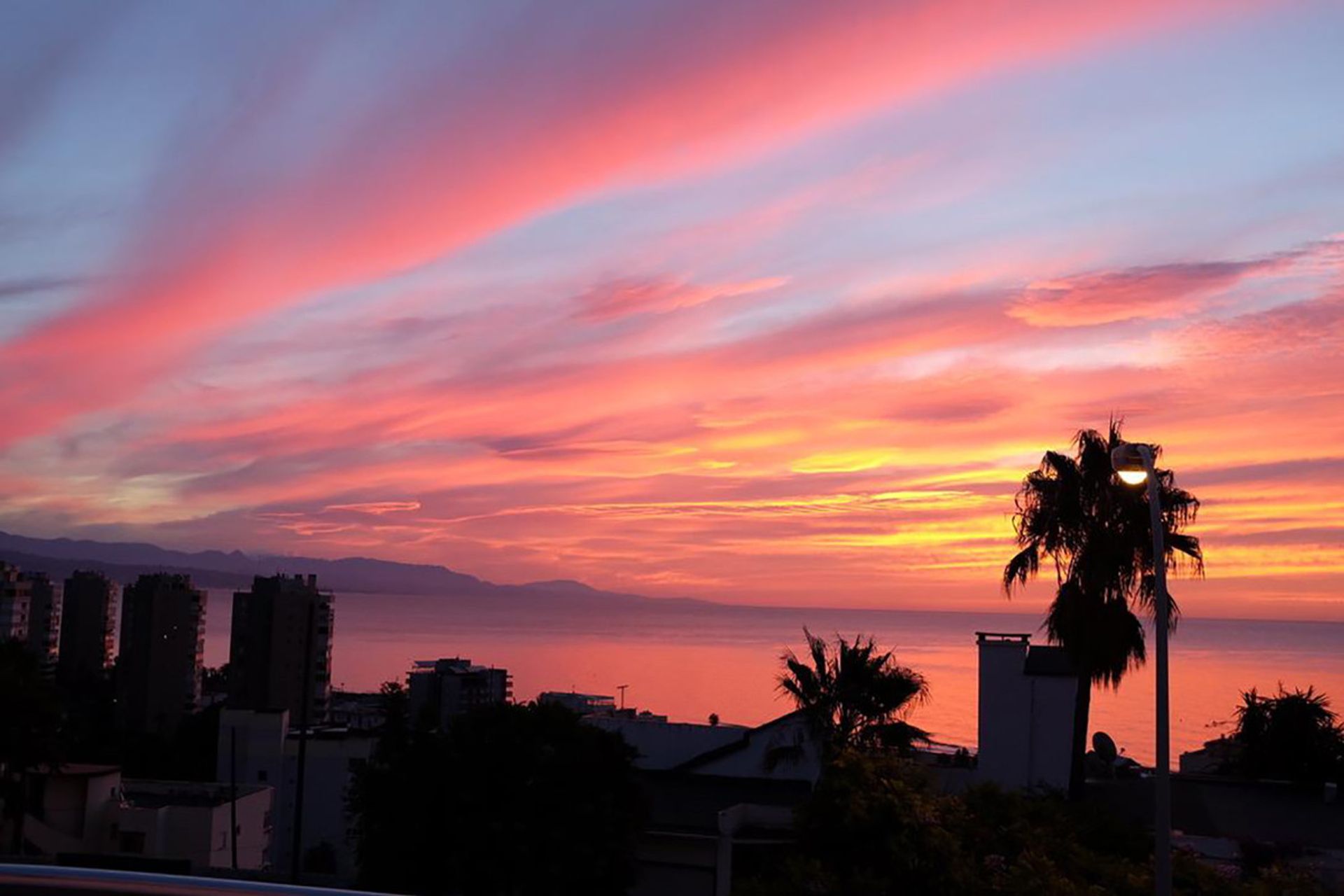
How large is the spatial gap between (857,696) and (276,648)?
133 m

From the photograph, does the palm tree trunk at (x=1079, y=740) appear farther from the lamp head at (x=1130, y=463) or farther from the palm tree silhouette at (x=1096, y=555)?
the lamp head at (x=1130, y=463)

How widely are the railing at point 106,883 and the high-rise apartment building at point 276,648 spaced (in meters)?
147

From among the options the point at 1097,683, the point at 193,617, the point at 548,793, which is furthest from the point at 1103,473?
the point at 193,617

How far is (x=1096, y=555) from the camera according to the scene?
30062 millimetres

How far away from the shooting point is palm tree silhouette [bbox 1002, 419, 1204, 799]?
97.1ft

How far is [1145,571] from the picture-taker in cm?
2952

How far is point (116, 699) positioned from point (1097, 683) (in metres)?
121

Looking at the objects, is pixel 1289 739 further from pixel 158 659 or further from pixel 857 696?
pixel 158 659

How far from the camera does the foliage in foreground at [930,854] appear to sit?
20.1 meters

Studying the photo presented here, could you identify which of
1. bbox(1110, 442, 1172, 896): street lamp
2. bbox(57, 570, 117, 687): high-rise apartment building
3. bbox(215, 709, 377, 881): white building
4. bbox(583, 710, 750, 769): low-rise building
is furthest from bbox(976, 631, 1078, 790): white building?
bbox(57, 570, 117, 687): high-rise apartment building

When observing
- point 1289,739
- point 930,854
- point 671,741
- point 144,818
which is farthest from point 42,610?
point 930,854

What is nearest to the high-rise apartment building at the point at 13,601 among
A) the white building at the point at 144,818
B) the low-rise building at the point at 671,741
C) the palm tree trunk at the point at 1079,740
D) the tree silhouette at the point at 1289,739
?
the white building at the point at 144,818

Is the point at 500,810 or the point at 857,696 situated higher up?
the point at 857,696

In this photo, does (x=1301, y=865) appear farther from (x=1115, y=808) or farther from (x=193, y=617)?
(x=193, y=617)
